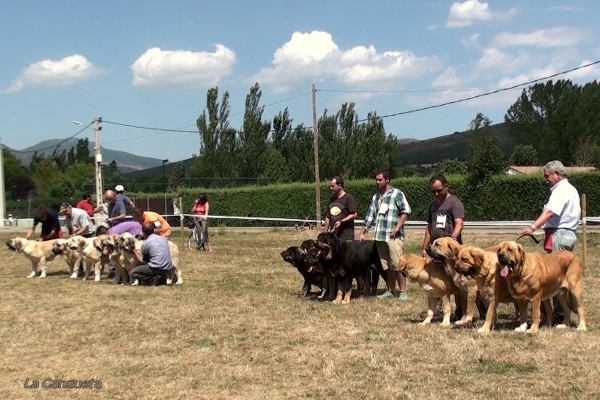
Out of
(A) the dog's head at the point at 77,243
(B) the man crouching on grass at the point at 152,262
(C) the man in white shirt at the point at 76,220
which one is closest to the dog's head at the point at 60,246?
(A) the dog's head at the point at 77,243

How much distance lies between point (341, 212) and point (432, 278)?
8.13ft

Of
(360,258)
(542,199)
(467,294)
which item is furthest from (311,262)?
(542,199)

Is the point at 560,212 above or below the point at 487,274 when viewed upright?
above

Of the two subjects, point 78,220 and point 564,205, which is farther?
point 78,220

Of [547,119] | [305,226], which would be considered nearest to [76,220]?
[305,226]

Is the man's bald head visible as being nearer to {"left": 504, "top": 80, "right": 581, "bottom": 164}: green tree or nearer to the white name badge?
the white name badge

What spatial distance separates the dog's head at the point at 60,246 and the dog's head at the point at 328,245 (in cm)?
597

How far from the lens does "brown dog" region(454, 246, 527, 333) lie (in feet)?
20.7

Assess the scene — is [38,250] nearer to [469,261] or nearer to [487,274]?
[469,261]

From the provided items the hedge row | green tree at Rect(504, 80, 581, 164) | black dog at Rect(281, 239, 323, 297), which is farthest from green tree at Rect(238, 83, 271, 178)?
black dog at Rect(281, 239, 323, 297)

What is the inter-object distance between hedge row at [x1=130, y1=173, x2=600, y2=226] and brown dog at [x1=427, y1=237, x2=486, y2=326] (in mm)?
20092

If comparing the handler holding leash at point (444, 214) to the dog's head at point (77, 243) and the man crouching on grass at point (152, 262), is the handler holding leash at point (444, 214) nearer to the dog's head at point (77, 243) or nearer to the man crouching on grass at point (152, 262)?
the man crouching on grass at point (152, 262)

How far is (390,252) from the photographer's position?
845 cm

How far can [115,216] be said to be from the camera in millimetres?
13391
